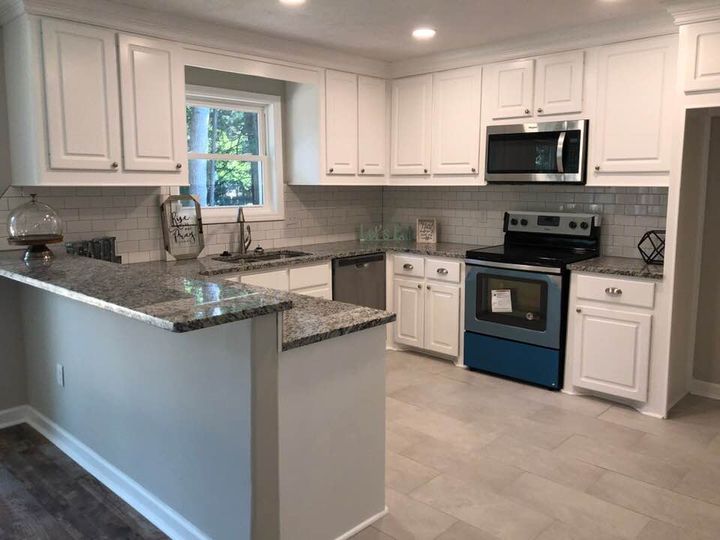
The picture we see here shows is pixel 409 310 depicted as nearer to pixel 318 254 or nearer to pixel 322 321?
pixel 318 254

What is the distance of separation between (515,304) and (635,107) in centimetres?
142

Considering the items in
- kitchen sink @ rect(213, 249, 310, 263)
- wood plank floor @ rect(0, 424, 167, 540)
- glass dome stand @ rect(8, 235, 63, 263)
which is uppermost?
glass dome stand @ rect(8, 235, 63, 263)

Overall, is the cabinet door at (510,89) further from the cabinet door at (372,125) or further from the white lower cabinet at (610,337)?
the white lower cabinet at (610,337)

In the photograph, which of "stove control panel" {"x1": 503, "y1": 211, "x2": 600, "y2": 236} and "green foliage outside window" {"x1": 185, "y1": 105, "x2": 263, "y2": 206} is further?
"green foliage outside window" {"x1": 185, "y1": 105, "x2": 263, "y2": 206}

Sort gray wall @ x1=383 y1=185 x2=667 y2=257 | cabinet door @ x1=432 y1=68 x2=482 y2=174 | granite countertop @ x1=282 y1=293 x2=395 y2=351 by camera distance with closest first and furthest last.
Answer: granite countertop @ x1=282 y1=293 x2=395 y2=351, gray wall @ x1=383 y1=185 x2=667 y2=257, cabinet door @ x1=432 y1=68 x2=482 y2=174

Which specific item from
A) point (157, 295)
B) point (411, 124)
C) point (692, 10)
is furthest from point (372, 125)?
point (157, 295)

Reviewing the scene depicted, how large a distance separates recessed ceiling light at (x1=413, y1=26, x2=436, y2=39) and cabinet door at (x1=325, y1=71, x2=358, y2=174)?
78 centimetres

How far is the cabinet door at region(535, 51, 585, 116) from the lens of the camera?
3895 millimetres

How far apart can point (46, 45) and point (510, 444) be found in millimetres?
3147

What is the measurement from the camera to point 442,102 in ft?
15.1

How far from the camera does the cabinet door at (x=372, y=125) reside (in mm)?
4797

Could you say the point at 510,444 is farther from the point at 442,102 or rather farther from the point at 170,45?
the point at 170,45

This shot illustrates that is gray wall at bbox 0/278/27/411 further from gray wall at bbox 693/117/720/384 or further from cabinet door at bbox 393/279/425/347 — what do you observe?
gray wall at bbox 693/117/720/384

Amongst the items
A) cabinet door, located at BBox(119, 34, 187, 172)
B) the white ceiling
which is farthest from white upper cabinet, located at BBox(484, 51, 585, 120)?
cabinet door, located at BBox(119, 34, 187, 172)
